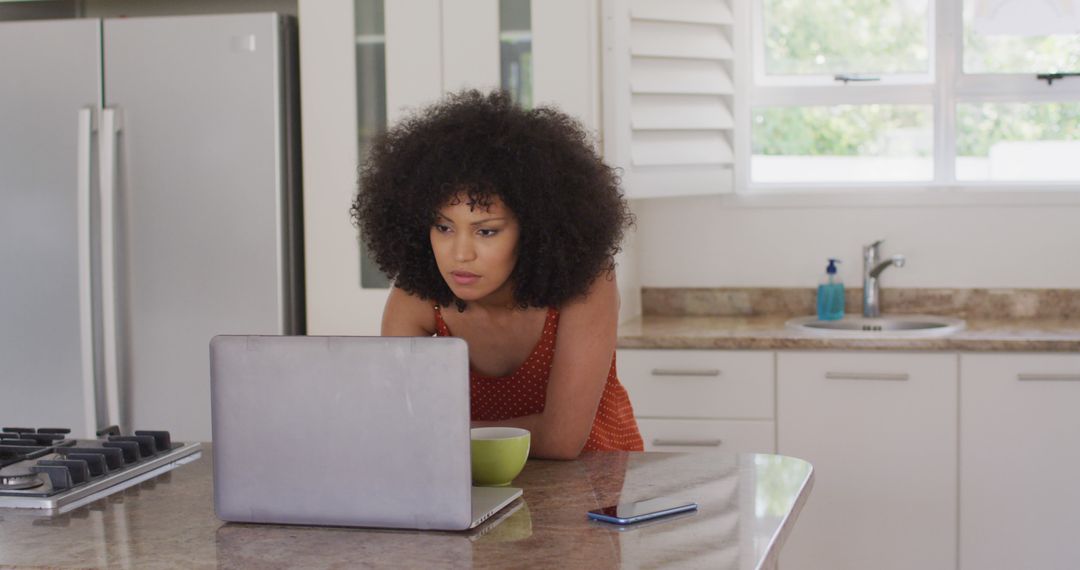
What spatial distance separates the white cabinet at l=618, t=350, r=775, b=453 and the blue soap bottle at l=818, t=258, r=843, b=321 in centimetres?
53

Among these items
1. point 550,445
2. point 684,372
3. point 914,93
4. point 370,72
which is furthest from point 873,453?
point 370,72

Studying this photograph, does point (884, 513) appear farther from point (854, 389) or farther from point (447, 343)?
point (447, 343)

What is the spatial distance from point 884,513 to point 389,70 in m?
1.75

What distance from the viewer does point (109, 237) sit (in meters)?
3.37

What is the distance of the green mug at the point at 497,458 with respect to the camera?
A: 163 cm

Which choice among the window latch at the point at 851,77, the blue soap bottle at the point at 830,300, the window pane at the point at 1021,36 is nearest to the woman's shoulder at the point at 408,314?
the blue soap bottle at the point at 830,300

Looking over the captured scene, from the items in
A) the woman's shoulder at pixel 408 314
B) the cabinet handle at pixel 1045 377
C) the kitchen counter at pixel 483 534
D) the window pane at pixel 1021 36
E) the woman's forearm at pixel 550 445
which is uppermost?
the window pane at pixel 1021 36

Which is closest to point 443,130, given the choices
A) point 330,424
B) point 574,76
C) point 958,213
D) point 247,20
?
point 330,424

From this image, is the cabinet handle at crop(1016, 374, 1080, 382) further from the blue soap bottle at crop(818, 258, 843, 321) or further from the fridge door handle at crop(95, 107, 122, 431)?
the fridge door handle at crop(95, 107, 122, 431)

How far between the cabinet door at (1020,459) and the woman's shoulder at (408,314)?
1599mm

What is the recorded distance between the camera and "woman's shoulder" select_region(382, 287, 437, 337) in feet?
7.00

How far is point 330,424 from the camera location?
142cm

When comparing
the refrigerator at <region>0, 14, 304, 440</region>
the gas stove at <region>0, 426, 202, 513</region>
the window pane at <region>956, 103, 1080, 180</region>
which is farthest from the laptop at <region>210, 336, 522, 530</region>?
the window pane at <region>956, 103, 1080, 180</region>

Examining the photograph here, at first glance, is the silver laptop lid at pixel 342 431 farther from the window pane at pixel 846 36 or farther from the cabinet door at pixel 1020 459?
the window pane at pixel 846 36
